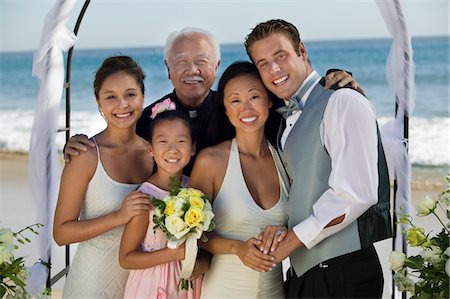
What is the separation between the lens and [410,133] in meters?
16.4

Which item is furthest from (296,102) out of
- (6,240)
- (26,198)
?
(26,198)

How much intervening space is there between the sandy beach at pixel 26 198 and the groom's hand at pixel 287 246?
396cm

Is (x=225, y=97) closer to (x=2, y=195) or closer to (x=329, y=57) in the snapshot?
(x=2, y=195)

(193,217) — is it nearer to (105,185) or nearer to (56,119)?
(105,185)

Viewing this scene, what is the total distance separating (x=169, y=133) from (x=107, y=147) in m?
0.36

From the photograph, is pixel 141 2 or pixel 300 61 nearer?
pixel 300 61

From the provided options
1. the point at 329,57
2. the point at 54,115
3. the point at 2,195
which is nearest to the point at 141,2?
the point at 329,57

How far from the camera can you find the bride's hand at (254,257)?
3.46m

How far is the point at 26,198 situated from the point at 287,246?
345 inches

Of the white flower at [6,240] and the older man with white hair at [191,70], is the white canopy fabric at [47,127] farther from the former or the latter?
the white flower at [6,240]

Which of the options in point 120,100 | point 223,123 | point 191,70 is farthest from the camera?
point 191,70

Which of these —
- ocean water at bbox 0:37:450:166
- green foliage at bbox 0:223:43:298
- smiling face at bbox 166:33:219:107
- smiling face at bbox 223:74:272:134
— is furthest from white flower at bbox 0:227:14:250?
ocean water at bbox 0:37:450:166

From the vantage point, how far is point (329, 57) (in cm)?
2611

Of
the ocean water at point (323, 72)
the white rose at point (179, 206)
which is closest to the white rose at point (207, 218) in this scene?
the white rose at point (179, 206)
